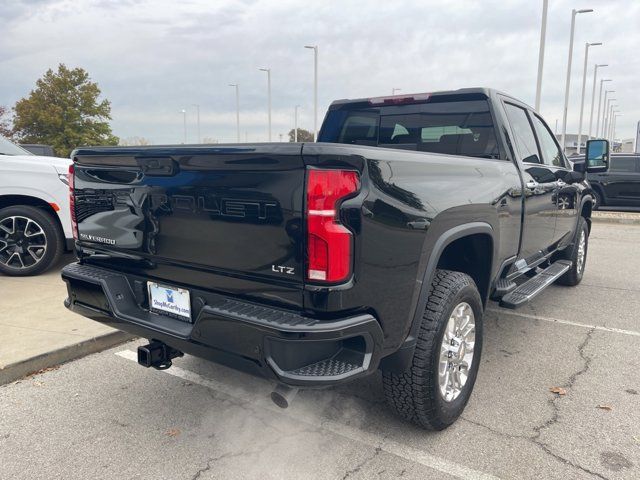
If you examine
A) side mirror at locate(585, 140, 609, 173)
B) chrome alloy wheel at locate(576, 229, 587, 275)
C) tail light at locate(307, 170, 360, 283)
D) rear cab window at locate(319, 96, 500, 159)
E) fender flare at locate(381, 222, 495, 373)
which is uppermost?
rear cab window at locate(319, 96, 500, 159)

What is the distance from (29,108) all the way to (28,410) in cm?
3679

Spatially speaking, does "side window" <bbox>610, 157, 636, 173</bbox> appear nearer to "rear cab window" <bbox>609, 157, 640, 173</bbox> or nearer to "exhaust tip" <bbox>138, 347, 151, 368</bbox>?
"rear cab window" <bbox>609, 157, 640, 173</bbox>

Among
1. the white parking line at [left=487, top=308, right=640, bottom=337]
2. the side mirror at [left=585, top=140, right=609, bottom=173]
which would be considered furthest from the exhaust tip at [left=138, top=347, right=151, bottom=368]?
the side mirror at [left=585, top=140, right=609, bottom=173]

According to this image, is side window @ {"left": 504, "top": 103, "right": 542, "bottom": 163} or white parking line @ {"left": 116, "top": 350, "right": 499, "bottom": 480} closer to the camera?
white parking line @ {"left": 116, "top": 350, "right": 499, "bottom": 480}

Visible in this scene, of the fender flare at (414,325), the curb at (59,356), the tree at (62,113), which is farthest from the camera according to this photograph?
the tree at (62,113)

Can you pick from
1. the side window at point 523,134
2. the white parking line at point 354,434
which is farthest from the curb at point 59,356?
the side window at point 523,134

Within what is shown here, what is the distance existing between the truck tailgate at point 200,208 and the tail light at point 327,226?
0.17ft

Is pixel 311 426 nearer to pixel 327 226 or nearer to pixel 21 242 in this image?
pixel 327 226

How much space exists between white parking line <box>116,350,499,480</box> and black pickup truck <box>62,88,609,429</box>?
0.18 meters

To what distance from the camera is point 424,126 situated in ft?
13.3

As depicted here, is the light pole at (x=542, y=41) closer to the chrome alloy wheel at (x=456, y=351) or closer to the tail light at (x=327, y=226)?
the chrome alloy wheel at (x=456, y=351)

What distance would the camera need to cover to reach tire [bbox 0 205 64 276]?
5.74m

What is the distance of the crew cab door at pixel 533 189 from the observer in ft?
12.6

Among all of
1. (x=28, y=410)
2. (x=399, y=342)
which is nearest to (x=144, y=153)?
(x=399, y=342)
